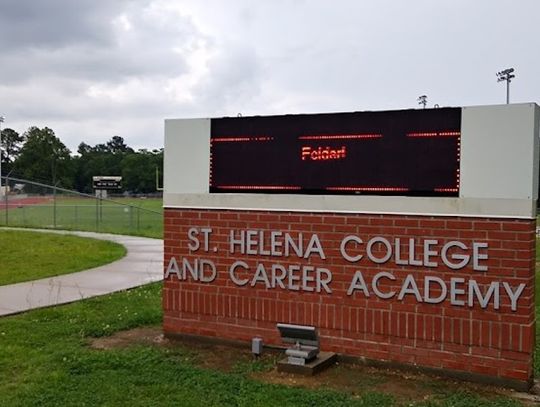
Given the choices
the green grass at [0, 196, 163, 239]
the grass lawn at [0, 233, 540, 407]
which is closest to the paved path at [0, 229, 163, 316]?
the grass lawn at [0, 233, 540, 407]

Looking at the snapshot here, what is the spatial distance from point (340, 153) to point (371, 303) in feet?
4.52

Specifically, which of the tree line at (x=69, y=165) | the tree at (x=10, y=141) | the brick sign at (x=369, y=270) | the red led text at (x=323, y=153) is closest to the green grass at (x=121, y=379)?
the brick sign at (x=369, y=270)

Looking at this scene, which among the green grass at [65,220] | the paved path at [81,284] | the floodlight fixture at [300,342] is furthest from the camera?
the green grass at [65,220]

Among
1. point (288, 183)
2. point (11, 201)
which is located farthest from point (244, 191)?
point (11, 201)

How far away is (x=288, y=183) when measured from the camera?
246 inches

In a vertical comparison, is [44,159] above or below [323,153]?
above

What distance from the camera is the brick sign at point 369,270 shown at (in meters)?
5.28

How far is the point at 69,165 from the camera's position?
94188mm

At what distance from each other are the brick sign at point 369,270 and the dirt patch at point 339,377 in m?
0.13

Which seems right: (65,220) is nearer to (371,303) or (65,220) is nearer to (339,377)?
(371,303)

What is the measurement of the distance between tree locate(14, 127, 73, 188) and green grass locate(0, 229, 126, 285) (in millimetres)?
70366

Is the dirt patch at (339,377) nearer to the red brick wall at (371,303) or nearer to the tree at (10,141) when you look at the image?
the red brick wall at (371,303)

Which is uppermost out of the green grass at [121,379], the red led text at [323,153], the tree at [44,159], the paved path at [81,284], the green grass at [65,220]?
the tree at [44,159]

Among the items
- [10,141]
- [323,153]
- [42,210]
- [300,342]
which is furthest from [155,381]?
[10,141]
